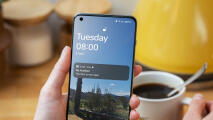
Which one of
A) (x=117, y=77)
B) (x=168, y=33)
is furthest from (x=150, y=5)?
(x=117, y=77)

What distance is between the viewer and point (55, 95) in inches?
20.2

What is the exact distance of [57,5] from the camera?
81 cm

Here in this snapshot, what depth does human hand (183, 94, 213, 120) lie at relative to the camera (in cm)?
54

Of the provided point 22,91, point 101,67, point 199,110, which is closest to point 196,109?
point 199,110

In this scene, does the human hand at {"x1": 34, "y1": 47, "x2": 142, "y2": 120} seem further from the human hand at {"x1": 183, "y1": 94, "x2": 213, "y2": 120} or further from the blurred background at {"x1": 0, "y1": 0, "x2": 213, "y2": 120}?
the human hand at {"x1": 183, "y1": 94, "x2": 213, "y2": 120}

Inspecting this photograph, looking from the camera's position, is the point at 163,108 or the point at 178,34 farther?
the point at 178,34

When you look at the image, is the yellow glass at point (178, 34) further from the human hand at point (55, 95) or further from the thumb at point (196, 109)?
the human hand at point (55, 95)

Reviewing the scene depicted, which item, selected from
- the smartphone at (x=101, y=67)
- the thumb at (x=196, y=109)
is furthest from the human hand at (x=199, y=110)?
the smartphone at (x=101, y=67)

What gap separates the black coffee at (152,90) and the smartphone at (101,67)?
0.08 metres

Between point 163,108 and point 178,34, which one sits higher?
point 178,34

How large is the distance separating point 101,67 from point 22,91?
0.88 feet

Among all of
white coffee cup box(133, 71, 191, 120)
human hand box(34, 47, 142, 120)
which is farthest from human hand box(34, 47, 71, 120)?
white coffee cup box(133, 71, 191, 120)

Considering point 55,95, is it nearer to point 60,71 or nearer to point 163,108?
point 60,71

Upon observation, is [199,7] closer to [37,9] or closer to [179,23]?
[179,23]
